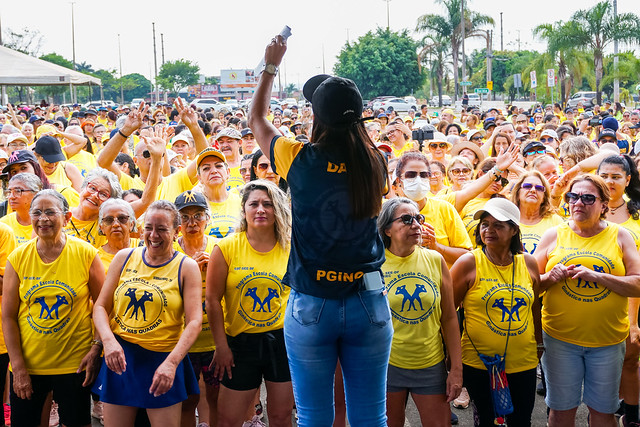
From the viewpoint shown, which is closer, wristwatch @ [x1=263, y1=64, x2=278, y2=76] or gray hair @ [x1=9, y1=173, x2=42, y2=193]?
wristwatch @ [x1=263, y1=64, x2=278, y2=76]

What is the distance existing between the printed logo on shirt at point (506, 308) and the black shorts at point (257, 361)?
1301mm

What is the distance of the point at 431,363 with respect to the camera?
3951mm

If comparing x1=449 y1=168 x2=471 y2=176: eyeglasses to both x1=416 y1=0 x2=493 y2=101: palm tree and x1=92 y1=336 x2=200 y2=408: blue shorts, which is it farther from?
x1=416 y1=0 x2=493 y2=101: palm tree

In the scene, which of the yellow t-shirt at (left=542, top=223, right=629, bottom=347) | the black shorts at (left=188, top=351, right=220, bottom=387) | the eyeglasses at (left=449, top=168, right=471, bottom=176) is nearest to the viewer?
the yellow t-shirt at (left=542, top=223, right=629, bottom=347)

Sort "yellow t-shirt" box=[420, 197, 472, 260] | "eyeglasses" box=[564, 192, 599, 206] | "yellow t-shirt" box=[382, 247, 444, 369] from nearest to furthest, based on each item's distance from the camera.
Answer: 1. "yellow t-shirt" box=[382, 247, 444, 369]
2. "eyeglasses" box=[564, 192, 599, 206]
3. "yellow t-shirt" box=[420, 197, 472, 260]

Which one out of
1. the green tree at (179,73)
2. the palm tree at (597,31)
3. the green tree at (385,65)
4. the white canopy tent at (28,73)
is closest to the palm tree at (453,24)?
the green tree at (385,65)

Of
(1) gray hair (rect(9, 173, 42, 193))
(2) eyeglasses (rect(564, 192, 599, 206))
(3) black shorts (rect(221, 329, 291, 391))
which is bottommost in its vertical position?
(3) black shorts (rect(221, 329, 291, 391))

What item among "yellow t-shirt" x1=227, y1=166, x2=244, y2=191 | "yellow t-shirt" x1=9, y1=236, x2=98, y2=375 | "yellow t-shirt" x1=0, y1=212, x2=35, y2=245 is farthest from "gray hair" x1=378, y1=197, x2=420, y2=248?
"yellow t-shirt" x1=227, y1=166, x2=244, y2=191

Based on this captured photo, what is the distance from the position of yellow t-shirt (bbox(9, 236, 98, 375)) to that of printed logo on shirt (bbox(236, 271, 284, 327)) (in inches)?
38.8

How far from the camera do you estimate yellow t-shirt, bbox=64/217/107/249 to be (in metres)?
4.87

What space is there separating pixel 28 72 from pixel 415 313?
21.4 m

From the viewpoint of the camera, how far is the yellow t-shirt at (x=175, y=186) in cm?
601

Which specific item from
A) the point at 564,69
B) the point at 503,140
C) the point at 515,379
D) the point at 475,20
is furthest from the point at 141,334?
the point at 475,20

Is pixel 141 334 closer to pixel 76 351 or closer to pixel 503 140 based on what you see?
pixel 76 351
